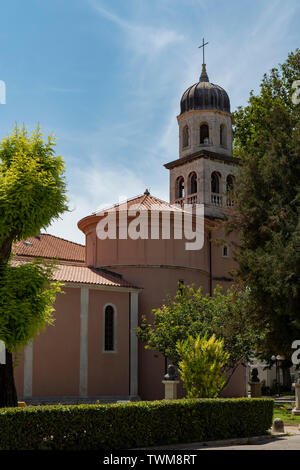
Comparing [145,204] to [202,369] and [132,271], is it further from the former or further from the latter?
[202,369]

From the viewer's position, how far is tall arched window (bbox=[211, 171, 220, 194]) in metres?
42.7

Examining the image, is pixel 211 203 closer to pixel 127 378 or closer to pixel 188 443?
pixel 127 378

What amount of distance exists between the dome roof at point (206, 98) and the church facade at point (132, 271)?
0.24 feet

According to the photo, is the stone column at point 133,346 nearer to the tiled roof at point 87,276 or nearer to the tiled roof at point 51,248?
the tiled roof at point 87,276

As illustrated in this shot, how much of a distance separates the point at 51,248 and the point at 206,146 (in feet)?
43.9

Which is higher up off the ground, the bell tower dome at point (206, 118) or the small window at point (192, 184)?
the bell tower dome at point (206, 118)

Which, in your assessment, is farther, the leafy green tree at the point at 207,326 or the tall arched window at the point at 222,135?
the tall arched window at the point at 222,135

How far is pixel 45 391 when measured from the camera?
28.8 metres

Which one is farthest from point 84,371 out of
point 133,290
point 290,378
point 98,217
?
point 290,378

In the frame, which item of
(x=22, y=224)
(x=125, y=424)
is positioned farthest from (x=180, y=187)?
(x=125, y=424)

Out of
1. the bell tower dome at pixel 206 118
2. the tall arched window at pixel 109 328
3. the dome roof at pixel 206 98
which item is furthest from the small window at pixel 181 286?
the dome roof at pixel 206 98

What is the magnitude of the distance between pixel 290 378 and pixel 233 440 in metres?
42.3

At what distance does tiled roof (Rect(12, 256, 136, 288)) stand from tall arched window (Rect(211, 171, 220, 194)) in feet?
39.1

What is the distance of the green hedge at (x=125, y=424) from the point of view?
13.2m
